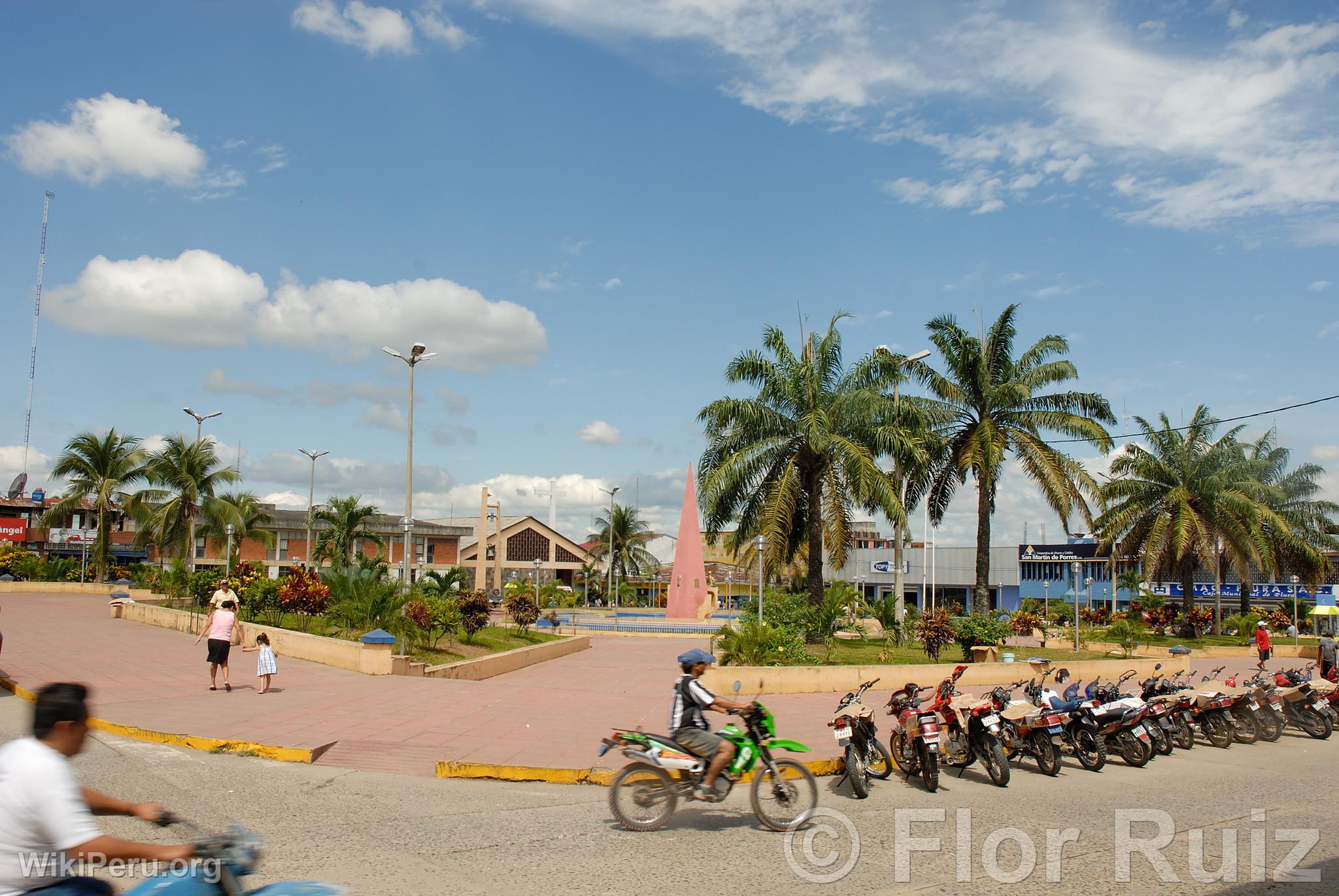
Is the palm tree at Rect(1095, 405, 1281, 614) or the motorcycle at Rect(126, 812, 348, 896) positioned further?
the palm tree at Rect(1095, 405, 1281, 614)

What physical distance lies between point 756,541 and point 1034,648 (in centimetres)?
1059

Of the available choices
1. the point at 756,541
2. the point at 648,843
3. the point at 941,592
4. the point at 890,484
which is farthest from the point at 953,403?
the point at 941,592

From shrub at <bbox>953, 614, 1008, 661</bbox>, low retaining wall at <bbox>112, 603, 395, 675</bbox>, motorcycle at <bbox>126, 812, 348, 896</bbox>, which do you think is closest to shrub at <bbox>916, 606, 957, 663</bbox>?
shrub at <bbox>953, 614, 1008, 661</bbox>

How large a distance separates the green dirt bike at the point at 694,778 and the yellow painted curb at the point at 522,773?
171 cm

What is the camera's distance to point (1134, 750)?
1125 cm

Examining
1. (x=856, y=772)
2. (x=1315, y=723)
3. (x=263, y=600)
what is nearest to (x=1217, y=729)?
(x=1315, y=723)

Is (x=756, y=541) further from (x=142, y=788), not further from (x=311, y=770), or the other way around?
(x=142, y=788)

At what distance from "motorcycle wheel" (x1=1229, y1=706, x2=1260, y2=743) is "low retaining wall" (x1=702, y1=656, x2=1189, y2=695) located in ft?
13.1

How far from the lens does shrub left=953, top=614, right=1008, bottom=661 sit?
67.6ft

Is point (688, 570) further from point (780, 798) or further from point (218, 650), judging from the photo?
point (780, 798)

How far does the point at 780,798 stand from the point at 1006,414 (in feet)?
70.0

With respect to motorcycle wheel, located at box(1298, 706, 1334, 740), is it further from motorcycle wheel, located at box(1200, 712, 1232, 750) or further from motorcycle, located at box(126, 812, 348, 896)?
motorcycle, located at box(126, 812, 348, 896)

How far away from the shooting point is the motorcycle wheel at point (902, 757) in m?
9.69

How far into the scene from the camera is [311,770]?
30.8ft
